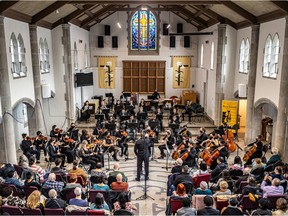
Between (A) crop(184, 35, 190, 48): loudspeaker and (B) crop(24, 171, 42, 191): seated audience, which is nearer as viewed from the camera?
(B) crop(24, 171, 42, 191): seated audience

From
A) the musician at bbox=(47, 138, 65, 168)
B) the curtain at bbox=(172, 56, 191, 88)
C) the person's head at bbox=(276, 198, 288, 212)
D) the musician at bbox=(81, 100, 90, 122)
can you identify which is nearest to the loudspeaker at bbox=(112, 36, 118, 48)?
the curtain at bbox=(172, 56, 191, 88)

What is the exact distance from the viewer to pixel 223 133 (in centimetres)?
1360

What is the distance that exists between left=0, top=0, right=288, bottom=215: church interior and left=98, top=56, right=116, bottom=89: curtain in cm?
8

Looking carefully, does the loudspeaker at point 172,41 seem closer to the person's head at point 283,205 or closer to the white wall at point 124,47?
the white wall at point 124,47

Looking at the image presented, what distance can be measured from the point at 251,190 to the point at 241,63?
33.8 feet

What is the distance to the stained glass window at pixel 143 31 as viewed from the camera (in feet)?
75.9

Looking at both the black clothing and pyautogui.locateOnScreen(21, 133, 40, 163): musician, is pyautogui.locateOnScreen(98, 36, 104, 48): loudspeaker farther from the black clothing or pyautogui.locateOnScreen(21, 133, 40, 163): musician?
the black clothing

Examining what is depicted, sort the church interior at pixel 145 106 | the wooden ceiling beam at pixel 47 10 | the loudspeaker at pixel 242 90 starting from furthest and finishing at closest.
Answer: the loudspeaker at pixel 242 90 → the wooden ceiling beam at pixel 47 10 → the church interior at pixel 145 106

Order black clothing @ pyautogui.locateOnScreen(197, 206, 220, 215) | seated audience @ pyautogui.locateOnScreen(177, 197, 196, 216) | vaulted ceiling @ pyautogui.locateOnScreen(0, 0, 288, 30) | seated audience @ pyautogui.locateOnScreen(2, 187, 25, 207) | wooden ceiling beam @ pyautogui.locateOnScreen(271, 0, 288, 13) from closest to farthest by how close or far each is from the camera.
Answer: black clothing @ pyautogui.locateOnScreen(197, 206, 220, 215) → seated audience @ pyautogui.locateOnScreen(177, 197, 196, 216) → seated audience @ pyautogui.locateOnScreen(2, 187, 25, 207) → wooden ceiling beam @ pyautogui.locateOnScreen(271, 0, 288, 13) → vaulted ceiling @ pyautogui.locateOnScreen(0, 0, 288, 30)

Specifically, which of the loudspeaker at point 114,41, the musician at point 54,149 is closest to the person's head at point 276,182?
the musician at point 54,149

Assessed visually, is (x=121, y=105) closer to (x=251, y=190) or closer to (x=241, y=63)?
(x=241, y=63)

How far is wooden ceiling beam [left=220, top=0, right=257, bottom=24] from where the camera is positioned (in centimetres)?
1251

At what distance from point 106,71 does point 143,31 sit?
13.9ft

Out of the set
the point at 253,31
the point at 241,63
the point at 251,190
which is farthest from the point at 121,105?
the point at 251,190
